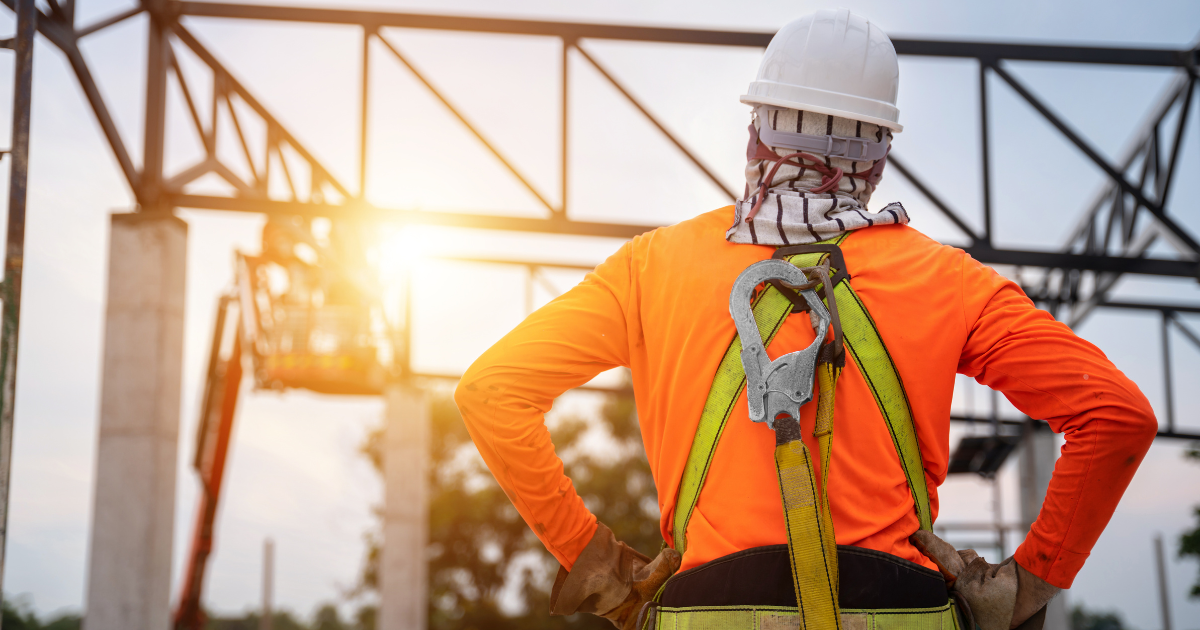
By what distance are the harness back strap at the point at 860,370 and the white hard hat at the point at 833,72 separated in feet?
1.45

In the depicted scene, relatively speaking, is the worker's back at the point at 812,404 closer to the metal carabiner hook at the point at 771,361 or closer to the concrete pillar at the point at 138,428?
the metal carabiner hook at the point at 771,361

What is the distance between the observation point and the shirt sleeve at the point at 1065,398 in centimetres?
198

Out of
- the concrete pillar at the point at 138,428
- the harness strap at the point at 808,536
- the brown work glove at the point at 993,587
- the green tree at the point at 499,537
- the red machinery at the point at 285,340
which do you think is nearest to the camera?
the harness strap at the point at 808,536

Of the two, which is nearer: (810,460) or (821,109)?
(810,460)

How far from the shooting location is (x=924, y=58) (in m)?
8.49

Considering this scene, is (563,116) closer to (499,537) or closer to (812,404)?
(812,404)

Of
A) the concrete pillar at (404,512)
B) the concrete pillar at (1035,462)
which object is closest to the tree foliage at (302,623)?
the concrete pillar at (404,512)

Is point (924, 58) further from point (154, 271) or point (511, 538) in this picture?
point (511, 538)

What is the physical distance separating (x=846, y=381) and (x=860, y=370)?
0.12 ft

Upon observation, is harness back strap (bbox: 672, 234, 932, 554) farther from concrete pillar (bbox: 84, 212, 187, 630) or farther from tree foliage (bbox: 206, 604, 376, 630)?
tree foliage (bbox: 206, 604, 376, 630)

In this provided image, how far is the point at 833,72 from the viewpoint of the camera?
2289 mm

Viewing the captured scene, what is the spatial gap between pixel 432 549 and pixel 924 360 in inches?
1365

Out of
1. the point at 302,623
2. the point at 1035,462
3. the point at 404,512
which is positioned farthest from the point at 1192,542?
the point at 302,623

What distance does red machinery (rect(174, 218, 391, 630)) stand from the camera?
13.0m
